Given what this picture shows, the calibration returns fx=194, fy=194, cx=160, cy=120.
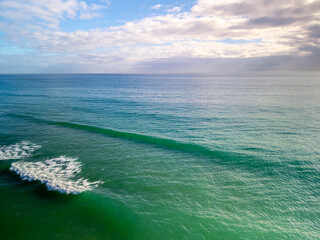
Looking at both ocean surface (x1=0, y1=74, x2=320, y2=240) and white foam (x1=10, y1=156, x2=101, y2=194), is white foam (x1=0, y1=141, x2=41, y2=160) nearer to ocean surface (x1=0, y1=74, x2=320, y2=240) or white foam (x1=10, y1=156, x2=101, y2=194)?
ocean surface (x1=0, y1=74, x2=320, y2=240)

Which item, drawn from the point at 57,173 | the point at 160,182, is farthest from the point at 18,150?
the point at 160,182

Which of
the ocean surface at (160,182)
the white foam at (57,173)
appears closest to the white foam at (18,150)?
the ocean surface at (160,182)

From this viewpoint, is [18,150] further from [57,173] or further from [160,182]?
[160,182]

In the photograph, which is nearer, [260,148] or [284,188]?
[284,188]

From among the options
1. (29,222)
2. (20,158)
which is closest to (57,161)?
(20,158)

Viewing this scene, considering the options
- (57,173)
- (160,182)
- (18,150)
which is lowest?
(160,182)

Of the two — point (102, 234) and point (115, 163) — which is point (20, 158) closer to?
point (115, 163)

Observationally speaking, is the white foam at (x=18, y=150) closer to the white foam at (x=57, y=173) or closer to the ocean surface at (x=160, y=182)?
the ocean surface at (x=160, y=182)

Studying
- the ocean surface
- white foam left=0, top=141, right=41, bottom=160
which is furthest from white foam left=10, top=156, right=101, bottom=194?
white foam left=0, top=141, right=41, bottom=160
